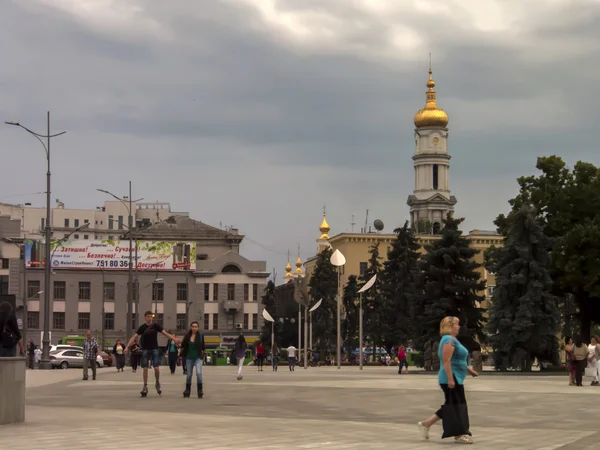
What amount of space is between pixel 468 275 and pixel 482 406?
110 feet

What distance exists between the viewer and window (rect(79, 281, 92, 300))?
117875 millimetres

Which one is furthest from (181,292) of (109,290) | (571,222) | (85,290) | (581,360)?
(581,360)

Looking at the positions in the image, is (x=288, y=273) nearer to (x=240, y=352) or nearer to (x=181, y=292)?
(x=181, y=292)

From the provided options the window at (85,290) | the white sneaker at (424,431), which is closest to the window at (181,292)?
the window at (85,290)

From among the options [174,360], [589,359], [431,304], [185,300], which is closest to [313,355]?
[185,300]

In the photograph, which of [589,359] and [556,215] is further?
[556,215]

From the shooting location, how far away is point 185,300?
395 ft

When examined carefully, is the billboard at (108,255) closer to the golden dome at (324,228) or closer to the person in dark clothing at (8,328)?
the golden dome at (324,228)

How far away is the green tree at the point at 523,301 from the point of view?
52219 mm

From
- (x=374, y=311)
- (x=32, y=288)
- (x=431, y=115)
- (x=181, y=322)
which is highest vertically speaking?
(x=431, y=115)

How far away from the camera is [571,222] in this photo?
2280 inches

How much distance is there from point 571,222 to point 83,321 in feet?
226

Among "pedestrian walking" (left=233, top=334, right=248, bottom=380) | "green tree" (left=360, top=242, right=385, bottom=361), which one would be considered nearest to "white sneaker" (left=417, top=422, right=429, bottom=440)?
"pedestrian walking" (left=233, top=334, right=248, bottom=380)

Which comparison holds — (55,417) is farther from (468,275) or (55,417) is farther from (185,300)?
(185,300)
